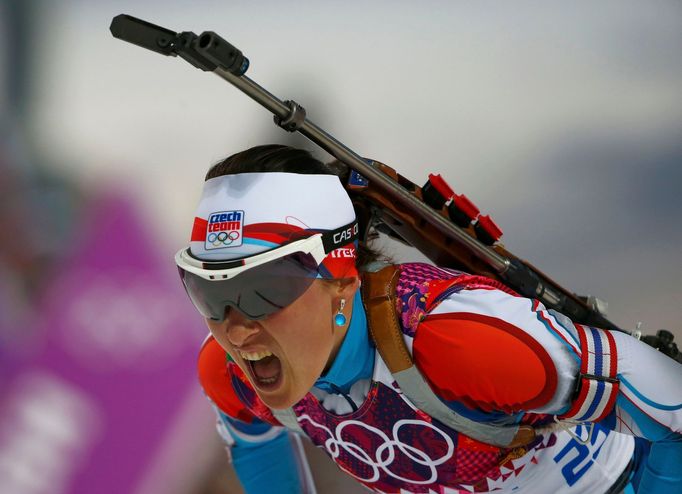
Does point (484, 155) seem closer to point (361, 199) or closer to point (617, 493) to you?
point (361, 199)

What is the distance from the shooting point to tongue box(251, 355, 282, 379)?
4.75ft

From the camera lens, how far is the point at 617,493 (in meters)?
1.74

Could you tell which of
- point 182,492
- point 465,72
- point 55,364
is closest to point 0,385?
point 55,364

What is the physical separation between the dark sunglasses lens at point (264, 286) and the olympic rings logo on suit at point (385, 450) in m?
0.33

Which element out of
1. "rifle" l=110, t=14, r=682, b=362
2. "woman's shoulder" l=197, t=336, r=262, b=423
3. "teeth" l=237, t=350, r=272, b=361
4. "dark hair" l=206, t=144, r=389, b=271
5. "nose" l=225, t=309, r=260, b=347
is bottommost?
"woman's shoulder" l=197, t=336, r=262, b=423

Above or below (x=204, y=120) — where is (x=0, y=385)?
below

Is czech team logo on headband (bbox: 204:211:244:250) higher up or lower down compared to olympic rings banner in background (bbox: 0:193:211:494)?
higher up

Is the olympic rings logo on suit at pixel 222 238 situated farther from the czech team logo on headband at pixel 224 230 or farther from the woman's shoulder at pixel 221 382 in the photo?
the woman's shoulder at pixel 221 382

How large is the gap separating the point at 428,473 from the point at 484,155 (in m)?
0.93

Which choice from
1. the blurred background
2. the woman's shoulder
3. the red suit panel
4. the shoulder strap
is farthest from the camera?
the blurred background

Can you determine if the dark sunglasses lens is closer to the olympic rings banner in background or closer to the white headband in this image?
the white headband

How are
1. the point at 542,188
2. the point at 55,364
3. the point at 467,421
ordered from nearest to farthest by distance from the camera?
the point at 467,421
the point at 542,188
the point at 55,364

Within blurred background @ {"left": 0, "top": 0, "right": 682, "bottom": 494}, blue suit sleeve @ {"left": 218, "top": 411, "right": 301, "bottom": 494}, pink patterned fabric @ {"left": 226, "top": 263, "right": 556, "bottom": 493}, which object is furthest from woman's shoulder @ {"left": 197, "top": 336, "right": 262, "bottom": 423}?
blurred background @ {"left": 0, "top": 0, "right": 682, "bottom": 494}

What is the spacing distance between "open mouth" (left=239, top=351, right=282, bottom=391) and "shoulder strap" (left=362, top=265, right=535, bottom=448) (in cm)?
18
